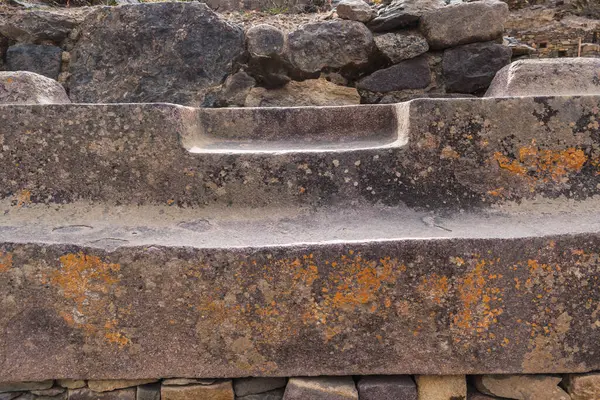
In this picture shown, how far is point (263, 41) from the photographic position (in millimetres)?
2773

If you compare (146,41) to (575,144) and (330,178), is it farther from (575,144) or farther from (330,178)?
(575,144)

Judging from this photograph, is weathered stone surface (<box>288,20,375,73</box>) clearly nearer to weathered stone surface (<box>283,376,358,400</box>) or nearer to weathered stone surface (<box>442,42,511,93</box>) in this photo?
weathered stone surface (<box>442,42,511,93</box>)

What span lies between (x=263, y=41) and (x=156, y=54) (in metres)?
0.67

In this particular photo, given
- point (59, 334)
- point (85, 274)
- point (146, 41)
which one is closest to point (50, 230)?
point (85, 274)

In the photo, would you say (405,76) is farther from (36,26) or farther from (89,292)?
(36,26)

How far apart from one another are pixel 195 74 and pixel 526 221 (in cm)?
204

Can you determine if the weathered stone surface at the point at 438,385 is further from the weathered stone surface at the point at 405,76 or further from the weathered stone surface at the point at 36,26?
the weathered stone surface at the point at 36,26

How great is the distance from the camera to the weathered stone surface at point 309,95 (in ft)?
9.66

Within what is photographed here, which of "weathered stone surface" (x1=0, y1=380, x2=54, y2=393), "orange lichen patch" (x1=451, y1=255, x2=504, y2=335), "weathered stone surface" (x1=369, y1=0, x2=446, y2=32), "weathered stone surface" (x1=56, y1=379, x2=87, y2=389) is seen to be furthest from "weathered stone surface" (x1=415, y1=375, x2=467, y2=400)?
"weathered stone surface" (x1=369, y1=0, x2=446, y2=32)

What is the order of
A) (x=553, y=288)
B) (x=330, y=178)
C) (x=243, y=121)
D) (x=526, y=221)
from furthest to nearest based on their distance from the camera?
1. (x=243, y=121)
2. (x=330, y=178)
3. (x=526, y=221)
4. (x=553, y=288)

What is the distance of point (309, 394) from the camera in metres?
1.43

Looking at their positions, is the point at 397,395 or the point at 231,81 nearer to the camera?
the point at 397,395

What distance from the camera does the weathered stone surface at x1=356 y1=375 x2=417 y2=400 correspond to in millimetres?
1428

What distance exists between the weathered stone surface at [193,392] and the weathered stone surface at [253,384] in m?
0.04
